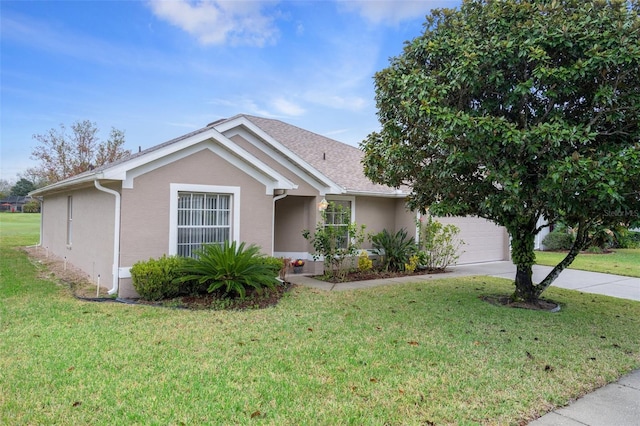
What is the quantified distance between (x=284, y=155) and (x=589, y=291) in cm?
932

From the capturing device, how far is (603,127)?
21.9ft

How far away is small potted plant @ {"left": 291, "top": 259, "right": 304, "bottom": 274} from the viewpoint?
41.3 ft

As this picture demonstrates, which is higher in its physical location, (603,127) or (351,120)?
(351,120)

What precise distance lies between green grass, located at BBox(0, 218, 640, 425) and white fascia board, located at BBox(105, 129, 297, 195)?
2.80 metres

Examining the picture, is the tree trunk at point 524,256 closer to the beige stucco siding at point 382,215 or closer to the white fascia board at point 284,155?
the white fascia board at point 284,155

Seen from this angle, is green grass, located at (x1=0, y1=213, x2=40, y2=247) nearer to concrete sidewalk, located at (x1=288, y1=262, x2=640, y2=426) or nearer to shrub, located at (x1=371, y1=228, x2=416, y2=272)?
concrete sidewalk, located at (x1=288, y1=262, x2=640, y2=426)

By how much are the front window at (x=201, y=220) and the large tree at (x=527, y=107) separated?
4.52 metres

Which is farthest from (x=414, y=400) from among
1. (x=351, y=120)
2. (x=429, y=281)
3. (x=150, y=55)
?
(x=351, y=120)

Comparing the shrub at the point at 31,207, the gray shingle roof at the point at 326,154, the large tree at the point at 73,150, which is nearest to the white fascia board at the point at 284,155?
the gray shingle roof at the point at 326,154

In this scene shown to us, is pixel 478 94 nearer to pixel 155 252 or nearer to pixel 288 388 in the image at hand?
pixel 288 388

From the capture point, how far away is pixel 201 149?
9.47 m

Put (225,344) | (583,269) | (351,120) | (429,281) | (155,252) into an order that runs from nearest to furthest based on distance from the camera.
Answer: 1. (225,344)
2. (155,252)
3. (429,281)
4. (583,269)
5. (351,120)

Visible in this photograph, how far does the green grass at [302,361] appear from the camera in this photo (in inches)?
152

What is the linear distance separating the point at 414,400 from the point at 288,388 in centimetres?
134
